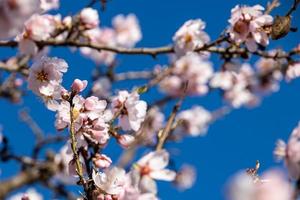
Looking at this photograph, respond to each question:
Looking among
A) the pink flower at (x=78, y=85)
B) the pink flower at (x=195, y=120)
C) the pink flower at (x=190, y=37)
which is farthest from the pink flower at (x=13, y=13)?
the pink flower at (x=195, y=120)

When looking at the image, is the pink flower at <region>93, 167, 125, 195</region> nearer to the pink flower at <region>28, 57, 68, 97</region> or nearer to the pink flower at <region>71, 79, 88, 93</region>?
the pink flower at <region>71, 79, 88, 93</region>

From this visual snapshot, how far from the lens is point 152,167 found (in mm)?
1805

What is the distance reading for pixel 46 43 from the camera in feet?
10.3

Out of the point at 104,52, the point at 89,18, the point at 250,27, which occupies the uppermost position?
the point at 104,52

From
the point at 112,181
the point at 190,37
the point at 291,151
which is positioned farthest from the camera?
the point at 190,37

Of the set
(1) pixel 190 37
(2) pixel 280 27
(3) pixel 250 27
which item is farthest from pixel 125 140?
(1) pixel 190 37

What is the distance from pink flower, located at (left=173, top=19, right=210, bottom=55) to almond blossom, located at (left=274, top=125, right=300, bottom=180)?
1937 mm

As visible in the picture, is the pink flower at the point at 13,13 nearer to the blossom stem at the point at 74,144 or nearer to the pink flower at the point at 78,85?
the blossom stem at the point at 74,144

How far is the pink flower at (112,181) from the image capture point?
1.89 m

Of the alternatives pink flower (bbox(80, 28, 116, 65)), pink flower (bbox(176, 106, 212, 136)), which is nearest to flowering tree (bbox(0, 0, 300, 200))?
pink flower (bbox(176, 106, 212, 136))

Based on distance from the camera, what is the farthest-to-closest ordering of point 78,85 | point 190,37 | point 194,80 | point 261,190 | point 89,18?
point 194,80 → point 89,18 → point 190,37 → point 78,85 → point 261,190

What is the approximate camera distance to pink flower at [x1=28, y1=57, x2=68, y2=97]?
2.49 meters

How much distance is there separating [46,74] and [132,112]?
45cm

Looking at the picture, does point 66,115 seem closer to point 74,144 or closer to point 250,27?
point 74,144
